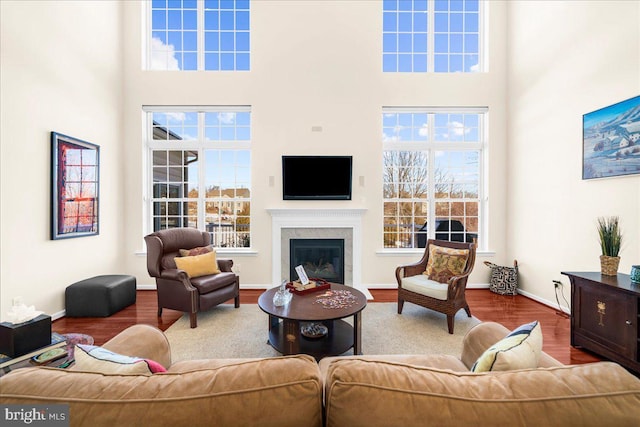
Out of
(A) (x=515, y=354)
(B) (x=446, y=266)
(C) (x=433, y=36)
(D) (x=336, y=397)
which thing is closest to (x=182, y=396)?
(D) (x=336, y=397)

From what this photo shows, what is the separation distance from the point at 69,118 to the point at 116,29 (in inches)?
78.4

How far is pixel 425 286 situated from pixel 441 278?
0.87ft

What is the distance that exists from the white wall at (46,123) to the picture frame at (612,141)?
6.50 metres

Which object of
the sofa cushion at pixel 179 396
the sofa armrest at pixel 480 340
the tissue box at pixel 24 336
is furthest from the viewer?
the tissue box at pixel 24 336

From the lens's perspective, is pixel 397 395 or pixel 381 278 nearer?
pixel 397 395

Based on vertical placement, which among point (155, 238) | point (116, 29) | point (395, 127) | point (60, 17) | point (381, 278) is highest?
point (116, 29)

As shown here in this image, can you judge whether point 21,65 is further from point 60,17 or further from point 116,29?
point 116,29

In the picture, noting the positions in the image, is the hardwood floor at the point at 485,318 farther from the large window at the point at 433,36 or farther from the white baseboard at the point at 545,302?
the large window at the point at 433,36

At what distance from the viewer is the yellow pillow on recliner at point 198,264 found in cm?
353

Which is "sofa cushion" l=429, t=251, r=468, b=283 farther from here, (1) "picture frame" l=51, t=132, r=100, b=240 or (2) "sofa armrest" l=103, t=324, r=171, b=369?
(1) "picture frame" l=51, t=132, r=100, b=240

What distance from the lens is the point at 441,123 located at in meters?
5.04

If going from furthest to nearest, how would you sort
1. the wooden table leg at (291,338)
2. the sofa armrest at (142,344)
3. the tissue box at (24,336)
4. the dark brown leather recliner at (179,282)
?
1. the dark brown leather recliner at (179,282)
2. the wooden table leg at (291,338)
3. the tissue box at (24,336)
4. the sofa armrest at (142,344)

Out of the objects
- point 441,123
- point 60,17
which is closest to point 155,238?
point 60,17

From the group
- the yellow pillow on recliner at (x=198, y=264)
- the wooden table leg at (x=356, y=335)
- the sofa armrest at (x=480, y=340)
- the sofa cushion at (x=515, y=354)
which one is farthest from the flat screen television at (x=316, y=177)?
the sofa cushion at (x=515, y=354)
